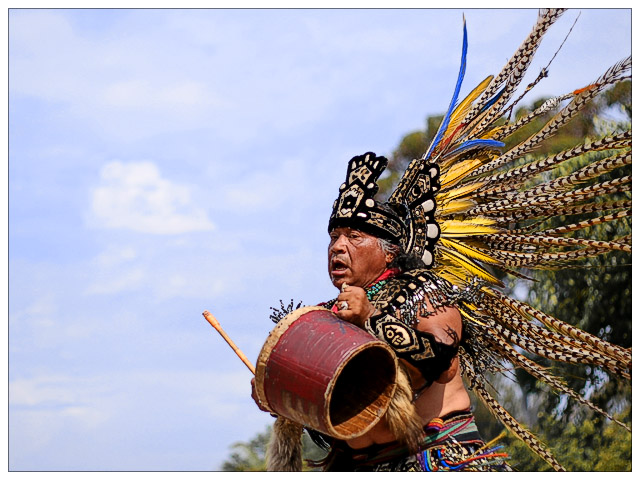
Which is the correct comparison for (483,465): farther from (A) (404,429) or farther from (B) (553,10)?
(B) (553,10)

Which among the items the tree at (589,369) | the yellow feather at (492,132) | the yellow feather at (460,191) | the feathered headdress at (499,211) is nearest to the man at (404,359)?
the feathered headdress at (499,211)

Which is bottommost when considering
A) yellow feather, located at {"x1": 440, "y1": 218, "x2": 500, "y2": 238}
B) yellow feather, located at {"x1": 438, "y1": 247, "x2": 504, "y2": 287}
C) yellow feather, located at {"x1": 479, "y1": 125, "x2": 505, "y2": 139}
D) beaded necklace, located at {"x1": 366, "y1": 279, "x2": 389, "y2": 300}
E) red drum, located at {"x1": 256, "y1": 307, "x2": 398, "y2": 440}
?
red drum, located at {"x1": 256, "y1": 307, "x2": 398, "y2": 440}

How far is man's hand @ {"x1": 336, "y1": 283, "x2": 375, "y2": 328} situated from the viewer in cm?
405

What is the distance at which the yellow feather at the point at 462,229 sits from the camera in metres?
5.15

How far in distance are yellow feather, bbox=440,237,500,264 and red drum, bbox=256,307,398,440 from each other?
123cm

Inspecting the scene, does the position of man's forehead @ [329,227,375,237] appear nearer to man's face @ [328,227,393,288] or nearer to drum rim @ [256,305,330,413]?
man's face @ [328,227,393,288]

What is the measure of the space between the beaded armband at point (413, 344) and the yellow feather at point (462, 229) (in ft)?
3.73

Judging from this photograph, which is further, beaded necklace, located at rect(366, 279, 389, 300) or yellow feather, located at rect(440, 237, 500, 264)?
yellow feather, located at rect(440, 237, 500, 264)

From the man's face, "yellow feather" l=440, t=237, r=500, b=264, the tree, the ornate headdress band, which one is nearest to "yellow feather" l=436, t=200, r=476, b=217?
"yellow feather" l=440, t=237, r=500, b=264

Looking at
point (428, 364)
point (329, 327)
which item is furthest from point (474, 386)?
point (329, 327)

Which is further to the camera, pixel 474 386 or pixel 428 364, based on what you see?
pixel 474 386

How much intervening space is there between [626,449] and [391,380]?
28.4 ft

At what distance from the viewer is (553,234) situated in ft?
17.0

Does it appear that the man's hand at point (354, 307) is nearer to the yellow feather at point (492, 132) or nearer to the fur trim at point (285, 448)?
the fur trim at point (285, 448)
